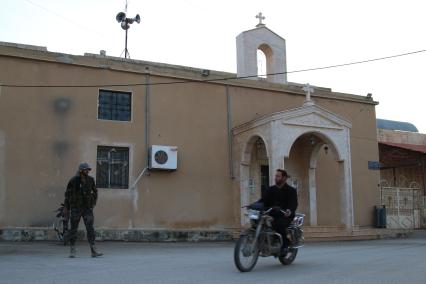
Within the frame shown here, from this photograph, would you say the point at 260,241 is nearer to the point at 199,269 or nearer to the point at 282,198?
the point at 282,198

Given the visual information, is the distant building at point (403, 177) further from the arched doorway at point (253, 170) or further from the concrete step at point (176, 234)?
the arched doorway at point (253, 170)

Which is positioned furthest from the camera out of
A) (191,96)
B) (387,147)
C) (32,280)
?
(387,147)

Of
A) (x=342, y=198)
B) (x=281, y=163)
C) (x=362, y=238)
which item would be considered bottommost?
(x=362, y=238)

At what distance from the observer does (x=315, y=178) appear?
18969 mm

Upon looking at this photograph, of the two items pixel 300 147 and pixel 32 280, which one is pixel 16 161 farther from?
pixel 300 147

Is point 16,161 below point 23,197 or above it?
above

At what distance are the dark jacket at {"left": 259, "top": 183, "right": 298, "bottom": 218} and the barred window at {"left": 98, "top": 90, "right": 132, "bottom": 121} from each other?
8.46 metres

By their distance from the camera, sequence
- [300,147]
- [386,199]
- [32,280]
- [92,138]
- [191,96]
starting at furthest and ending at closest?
[386,199] → [300,147] → [191,96] → [92,138] → [32,280]

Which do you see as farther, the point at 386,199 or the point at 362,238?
the point at 386,199

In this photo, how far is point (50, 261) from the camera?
29.2 feet

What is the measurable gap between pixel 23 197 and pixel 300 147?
9.84m

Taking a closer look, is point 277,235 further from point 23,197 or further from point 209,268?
point 23,197

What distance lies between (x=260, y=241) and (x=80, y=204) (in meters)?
3.74

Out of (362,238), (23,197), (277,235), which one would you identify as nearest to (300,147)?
(362,238)
